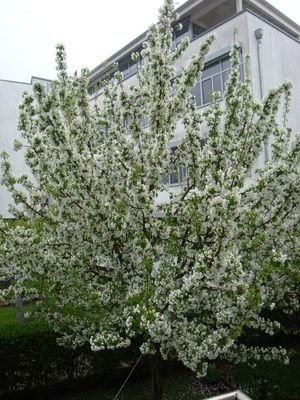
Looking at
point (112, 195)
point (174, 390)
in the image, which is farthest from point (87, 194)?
point (174, 390)

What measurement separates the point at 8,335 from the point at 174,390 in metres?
3.19

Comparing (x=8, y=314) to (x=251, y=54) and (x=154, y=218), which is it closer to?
(x=154, y=218)

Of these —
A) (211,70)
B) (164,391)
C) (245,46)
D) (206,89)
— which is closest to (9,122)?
(206,89)

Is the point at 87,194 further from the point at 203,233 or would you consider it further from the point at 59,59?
the point at 59,59

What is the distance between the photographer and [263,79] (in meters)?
14.1

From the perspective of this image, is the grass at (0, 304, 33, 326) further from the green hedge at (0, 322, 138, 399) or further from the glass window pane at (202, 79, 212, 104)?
the glass window pane at (202, 79, 212, 104)

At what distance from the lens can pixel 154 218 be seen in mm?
5336

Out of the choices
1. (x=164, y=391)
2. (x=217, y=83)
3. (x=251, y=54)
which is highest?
(x=251, y=54)

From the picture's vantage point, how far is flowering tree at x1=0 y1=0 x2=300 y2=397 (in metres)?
4.50

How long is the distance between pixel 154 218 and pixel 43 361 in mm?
3886

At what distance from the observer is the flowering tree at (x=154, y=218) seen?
4.50 meters

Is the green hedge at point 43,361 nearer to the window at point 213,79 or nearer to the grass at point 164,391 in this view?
the grass at point 164,391

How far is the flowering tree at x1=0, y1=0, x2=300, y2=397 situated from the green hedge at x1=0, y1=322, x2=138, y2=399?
1406mm

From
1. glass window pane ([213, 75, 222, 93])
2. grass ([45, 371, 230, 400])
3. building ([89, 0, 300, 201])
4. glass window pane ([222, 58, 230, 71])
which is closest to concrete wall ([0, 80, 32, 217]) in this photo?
building ([89, 0, 300, 201])
